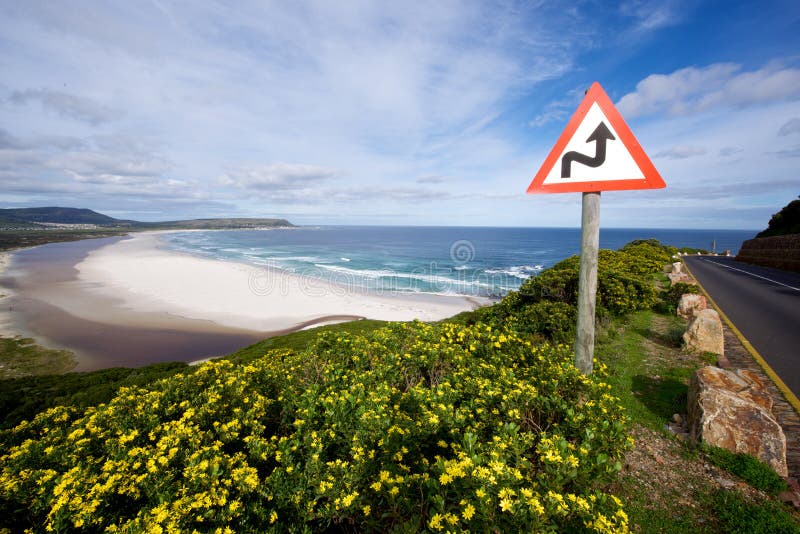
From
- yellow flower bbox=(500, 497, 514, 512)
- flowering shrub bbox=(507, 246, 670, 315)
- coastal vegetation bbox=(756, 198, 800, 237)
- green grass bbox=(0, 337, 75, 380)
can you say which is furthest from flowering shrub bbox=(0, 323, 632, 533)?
coastal vegetation bbox=(756, 198, 800, 237)

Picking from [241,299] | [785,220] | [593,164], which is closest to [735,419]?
[593,164]

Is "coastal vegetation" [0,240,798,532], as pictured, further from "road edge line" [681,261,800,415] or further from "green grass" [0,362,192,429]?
"green grass" [0,362,192,429]

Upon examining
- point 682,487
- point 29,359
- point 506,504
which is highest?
point 506,504

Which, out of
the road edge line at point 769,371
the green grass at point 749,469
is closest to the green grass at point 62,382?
the green grass at point 749,469

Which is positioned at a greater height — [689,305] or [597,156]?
[597,156]

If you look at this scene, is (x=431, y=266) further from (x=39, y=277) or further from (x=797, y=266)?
(x=39, y=277)

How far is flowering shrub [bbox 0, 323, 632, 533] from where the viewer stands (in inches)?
79.8

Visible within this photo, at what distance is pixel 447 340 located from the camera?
4.65m

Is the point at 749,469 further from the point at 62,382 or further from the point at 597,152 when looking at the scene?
the point at 62,382

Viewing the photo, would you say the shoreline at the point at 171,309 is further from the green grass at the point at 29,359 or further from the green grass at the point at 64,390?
the green grass at the point at 64,390

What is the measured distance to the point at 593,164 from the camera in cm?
267

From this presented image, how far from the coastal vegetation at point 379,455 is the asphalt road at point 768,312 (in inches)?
200

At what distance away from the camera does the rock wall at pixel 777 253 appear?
2256 centimetres

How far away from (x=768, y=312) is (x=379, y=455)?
50.1ft
